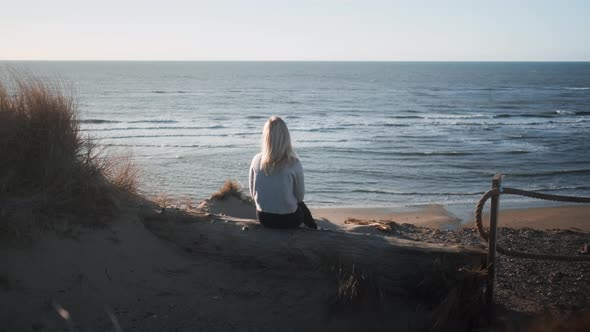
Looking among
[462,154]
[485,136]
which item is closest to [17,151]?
[462,154]

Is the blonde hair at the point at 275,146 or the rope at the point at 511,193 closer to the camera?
the rope at the point at 511,193

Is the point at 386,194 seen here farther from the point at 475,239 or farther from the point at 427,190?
the point at 475,239

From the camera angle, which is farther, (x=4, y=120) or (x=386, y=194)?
(x=386, y=194)

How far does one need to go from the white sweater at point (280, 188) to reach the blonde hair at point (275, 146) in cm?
6

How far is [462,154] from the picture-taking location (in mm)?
19531

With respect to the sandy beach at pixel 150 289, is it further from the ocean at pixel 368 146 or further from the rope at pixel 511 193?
the ocean at pixel 368 146

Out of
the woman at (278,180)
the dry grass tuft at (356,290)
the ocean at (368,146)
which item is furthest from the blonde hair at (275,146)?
the ocean at (368,146)

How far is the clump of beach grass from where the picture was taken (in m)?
5.55

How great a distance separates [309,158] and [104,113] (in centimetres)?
1953

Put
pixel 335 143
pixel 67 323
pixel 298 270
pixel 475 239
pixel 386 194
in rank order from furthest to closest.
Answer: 1. pixel 335 143
2. pixel 386 194
3. pixel 475 239
4. pixel 298 270
5. pixel 67 323

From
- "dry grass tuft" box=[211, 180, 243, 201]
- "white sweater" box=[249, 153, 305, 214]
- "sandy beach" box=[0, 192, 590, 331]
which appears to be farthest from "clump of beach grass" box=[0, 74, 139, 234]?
"dry grass tuft" box=[211, 180, 243, 201]

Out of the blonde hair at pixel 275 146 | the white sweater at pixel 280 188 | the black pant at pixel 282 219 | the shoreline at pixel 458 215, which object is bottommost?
the shoreline at pixel 458 215

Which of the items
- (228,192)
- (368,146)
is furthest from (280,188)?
(368,146)

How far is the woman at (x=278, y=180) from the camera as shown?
17.6ft
